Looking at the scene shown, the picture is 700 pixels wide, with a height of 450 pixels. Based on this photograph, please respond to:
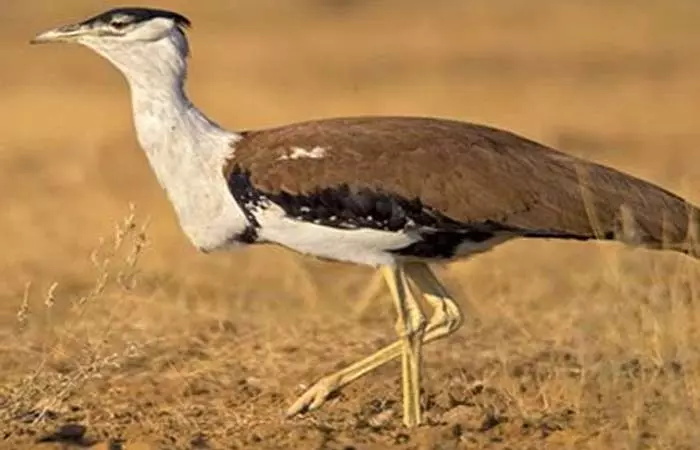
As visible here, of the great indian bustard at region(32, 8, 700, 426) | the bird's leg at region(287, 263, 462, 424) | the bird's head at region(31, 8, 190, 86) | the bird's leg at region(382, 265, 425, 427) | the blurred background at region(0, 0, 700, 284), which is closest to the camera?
the great indian bustard at region(32, 8, 700, 426)

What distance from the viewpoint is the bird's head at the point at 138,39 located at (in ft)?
19.4

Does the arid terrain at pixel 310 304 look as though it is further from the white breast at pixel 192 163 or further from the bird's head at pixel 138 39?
the bird's head at pixel 138 39

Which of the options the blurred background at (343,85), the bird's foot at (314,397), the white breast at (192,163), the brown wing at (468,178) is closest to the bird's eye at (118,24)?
the white breast at (192,163)

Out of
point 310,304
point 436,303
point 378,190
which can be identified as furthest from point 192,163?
point 310,304

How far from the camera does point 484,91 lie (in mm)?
16344

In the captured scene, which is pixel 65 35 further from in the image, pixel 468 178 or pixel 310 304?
pixel 310 304

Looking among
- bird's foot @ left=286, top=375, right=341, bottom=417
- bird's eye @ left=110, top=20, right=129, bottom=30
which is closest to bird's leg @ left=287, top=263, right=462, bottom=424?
bird's foot @ left=286, top=375, right=341, bottom=417

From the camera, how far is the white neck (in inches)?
225

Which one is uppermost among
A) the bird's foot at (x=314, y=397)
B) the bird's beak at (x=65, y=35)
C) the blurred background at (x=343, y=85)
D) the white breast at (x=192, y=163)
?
the bird's beak at (x=65, y=35)

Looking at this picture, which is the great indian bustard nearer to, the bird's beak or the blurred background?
the bird's beak

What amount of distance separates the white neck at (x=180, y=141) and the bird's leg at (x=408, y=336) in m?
0.46

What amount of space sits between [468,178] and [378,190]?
257 millimetres

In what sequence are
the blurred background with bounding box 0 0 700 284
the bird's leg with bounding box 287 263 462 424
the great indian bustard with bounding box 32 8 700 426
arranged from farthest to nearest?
the blurred background with bounding box 0 0 700 284
the bird's leg with bounding box 287 263 462 424
the great indian bustard with bounding box 32 8 700 426

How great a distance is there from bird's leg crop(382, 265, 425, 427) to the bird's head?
0.88 m
